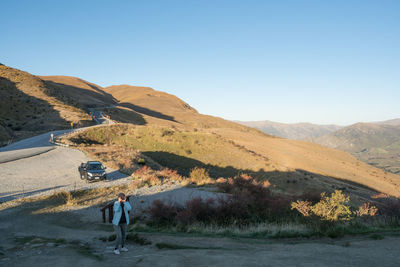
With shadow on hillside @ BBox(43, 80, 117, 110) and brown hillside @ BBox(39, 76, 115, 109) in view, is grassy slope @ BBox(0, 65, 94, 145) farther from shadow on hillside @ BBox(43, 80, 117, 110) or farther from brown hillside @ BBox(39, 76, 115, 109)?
brown hillside @ BBox(39, 76, 115, 109)

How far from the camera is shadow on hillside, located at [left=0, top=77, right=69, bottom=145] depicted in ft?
148

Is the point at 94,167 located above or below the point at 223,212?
above

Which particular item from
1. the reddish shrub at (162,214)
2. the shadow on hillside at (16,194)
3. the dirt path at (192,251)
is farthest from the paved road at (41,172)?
the reddish shrub at (162,214)

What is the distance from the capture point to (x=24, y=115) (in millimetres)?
50781

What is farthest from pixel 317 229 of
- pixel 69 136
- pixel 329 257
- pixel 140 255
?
pixel 69 136

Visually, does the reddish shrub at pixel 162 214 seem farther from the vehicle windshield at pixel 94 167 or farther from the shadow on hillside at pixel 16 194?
the vehicle windshield at pixel 94 167

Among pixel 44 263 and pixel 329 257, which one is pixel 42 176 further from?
pixel 329 257

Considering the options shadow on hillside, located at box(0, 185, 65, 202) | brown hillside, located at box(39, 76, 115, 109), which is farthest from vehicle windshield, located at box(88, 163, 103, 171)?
brown hillside, located at box(39, 76, 115, 109)

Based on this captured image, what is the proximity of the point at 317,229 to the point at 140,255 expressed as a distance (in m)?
6.02

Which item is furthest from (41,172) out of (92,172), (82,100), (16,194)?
(82,100)

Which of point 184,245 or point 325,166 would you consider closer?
point 184,245

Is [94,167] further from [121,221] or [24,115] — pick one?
[24,115]

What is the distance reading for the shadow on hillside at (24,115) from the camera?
4519 cm

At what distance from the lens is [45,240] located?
30.2 ft
